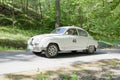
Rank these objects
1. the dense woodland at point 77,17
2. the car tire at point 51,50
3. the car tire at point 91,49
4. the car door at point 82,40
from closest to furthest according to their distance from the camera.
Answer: the car tire at point 51,50
the car door at point 82,40
the car tire at point 91,49
the dense woodland at point 77,17

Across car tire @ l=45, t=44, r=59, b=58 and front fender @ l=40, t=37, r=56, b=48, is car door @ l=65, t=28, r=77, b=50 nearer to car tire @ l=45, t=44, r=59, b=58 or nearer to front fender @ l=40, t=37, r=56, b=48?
car tire @ l=45, t=44, r=59, b=58

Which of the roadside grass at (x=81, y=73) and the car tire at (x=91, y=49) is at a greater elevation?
the car tire at (x=91, y=49)

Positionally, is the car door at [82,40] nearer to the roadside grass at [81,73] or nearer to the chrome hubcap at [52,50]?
the chrome hubcap at [52,50]

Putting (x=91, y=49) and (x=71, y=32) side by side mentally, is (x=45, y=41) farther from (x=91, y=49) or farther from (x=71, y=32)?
(x=91, y=49)

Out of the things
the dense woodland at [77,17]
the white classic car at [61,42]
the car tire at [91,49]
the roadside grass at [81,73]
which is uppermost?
the dense woodland at [77,17]

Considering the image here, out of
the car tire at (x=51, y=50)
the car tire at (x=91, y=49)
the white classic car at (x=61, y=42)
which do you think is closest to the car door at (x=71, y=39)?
the white classic car at (x=61, y=42)

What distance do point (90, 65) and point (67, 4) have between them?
2573cm

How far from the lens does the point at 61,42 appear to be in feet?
45.4

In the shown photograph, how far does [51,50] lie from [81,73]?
398cm

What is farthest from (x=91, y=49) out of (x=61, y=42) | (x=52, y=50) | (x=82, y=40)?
(x=52, y=50)

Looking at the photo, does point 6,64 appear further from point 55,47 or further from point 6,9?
point 6,9

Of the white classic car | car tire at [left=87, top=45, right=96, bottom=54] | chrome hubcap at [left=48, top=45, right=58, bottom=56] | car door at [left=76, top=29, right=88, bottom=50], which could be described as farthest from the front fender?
car tire at [left=87, top=45, right=96, bottom=54]

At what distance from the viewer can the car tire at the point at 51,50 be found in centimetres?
1338

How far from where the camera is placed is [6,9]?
3406 cm
